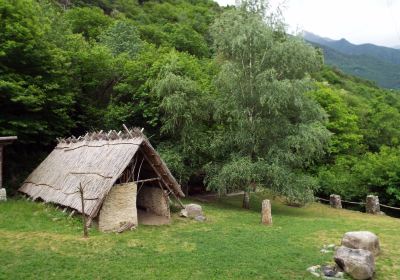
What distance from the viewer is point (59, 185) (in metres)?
17.1

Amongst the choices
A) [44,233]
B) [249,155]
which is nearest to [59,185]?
[44,233]

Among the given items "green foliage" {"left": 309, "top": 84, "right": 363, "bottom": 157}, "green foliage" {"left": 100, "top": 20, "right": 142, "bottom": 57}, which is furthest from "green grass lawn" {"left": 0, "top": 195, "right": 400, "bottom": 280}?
"green foliage" {"left": 309, "top": 84, "right": 363, "bottom": 157}

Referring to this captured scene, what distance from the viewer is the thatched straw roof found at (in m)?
14.4

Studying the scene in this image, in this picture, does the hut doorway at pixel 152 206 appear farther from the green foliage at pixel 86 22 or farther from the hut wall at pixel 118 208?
the green foliage at pixel 86 22

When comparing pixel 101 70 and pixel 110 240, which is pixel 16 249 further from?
pixel 101 70

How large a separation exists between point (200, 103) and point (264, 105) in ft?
13.4

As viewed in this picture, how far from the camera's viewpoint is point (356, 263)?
1030cm

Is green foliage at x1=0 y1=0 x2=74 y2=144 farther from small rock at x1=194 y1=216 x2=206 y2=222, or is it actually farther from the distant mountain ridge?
the distant mountain ridge

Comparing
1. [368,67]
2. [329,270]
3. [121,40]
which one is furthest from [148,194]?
[368,67]

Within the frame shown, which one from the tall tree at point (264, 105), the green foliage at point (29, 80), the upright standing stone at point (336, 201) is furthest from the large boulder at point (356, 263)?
the upright standing stone at point (336, 201)

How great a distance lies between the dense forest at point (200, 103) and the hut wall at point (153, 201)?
3.76 m

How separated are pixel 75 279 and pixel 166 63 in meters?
17.7

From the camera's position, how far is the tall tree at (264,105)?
2030cm

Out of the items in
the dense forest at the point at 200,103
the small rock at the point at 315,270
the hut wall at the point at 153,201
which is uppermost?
the dense forest at the point at 200,103
